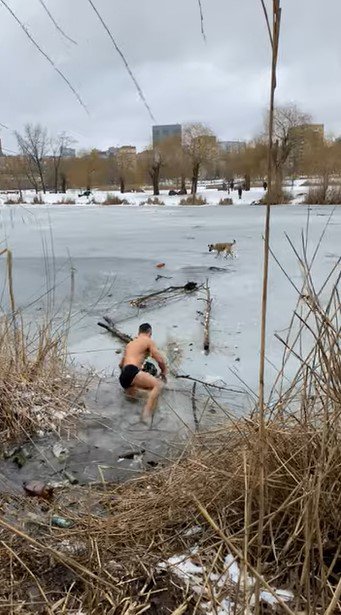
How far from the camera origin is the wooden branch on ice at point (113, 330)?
196 inches

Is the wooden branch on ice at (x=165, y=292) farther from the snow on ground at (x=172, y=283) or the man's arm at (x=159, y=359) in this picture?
the man's arm at (x=159, y=359)

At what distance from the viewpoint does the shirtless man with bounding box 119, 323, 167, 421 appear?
384cm

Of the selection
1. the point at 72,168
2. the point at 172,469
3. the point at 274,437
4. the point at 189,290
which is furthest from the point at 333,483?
the point at 72,168

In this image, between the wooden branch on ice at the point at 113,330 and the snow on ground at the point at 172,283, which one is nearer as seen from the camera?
the snow on ground at the point at 172,283

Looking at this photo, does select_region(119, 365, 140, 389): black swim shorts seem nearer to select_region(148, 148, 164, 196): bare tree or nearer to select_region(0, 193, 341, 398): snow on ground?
select_region(0, 193, 341, 398): snow on ground

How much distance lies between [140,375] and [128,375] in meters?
0.11

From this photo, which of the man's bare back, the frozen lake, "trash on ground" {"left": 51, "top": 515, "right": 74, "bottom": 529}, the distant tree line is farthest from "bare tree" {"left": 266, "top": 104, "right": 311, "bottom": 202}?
"trash on ground" {"left": 51, "top": 515, "right": 74, "bottom": 529}

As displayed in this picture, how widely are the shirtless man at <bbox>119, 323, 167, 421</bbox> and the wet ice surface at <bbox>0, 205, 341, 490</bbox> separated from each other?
85 mm

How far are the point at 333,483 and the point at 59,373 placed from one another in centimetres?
265

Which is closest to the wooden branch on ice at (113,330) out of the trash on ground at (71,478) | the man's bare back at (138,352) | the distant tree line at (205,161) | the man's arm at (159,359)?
the man's bare back at (138,352)

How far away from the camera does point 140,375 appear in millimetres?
3990

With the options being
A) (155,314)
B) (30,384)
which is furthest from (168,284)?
(30,384)

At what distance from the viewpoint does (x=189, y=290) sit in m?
7.02

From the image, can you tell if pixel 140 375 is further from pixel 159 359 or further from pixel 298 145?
pixel 298 145
